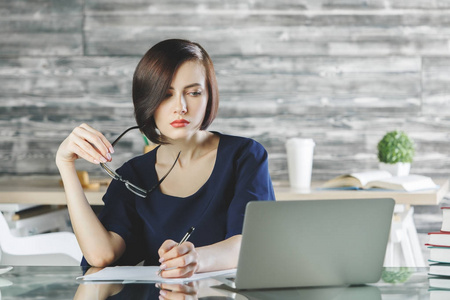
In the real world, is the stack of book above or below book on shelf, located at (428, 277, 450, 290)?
above

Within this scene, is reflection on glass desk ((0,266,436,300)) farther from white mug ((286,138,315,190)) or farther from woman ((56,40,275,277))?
white mug ((286,138,315,190))

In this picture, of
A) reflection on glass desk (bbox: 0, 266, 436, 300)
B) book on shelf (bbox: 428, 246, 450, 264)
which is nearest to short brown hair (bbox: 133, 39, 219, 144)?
reflection on glass desk (bbox: 0, 266, 436, 300)

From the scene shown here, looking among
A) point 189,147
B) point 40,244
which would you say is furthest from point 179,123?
point 40,244

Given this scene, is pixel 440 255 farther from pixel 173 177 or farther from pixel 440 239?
pixel 173 177

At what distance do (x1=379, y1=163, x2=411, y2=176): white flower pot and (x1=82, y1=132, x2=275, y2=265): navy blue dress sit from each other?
1177 mm

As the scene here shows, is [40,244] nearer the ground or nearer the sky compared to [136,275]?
nearer the ground

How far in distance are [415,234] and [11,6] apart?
6.82 ft

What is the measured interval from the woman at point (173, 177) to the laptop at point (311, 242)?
365 mm

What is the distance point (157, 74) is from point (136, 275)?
536 millimetres

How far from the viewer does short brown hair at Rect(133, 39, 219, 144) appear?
1.61 m

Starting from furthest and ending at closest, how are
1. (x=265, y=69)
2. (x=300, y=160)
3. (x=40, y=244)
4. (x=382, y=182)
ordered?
(x=265, y=69), (x=300, y=160), (x=382, y=182), (x=40, y=244)

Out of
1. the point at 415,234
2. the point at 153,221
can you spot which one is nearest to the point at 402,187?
the point at 415,234

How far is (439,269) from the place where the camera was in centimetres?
127

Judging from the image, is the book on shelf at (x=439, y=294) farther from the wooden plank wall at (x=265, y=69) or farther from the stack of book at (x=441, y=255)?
the wooden plank wall at (x=265, y=69)
